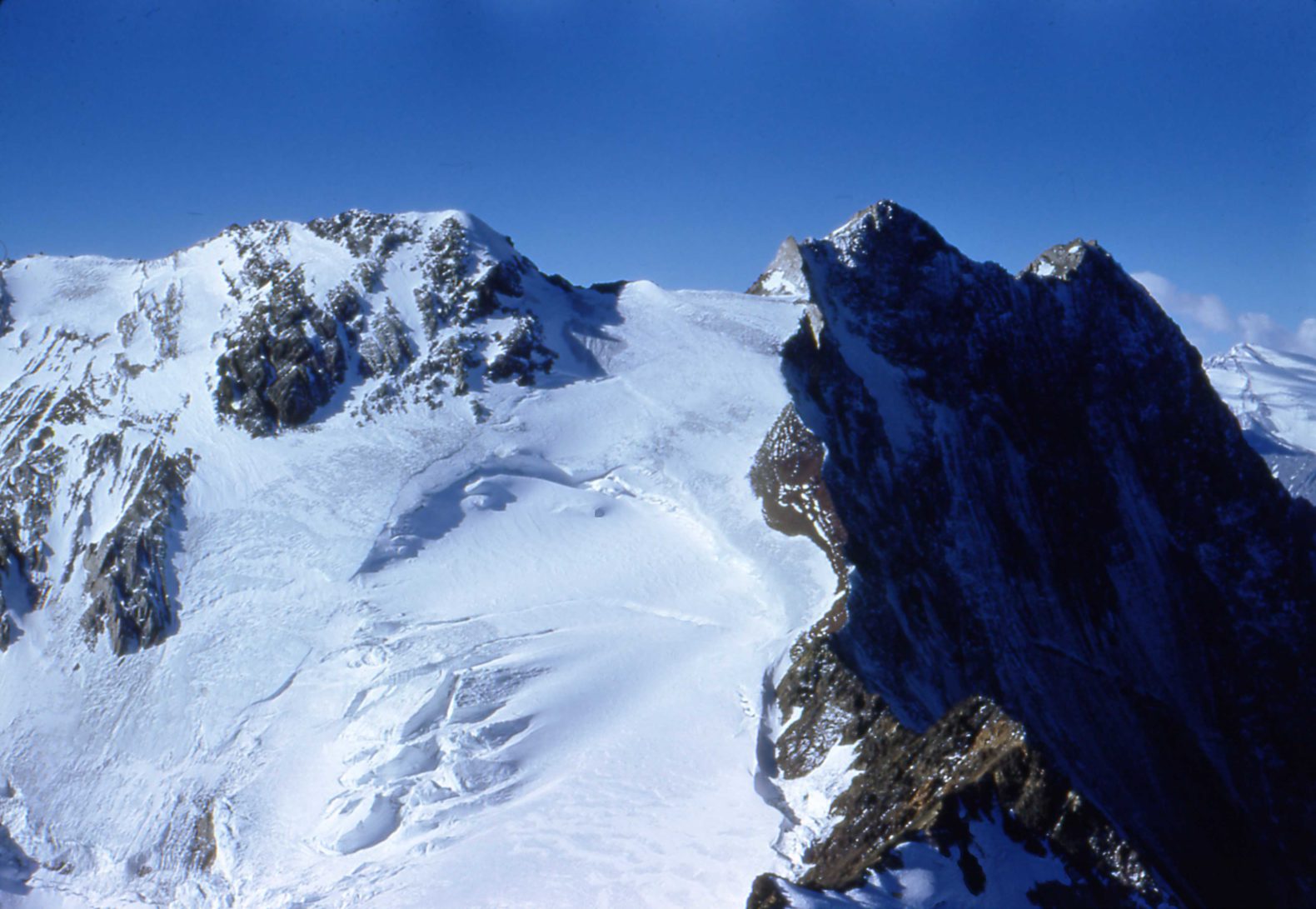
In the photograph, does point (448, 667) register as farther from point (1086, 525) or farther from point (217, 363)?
point (1086, 525)

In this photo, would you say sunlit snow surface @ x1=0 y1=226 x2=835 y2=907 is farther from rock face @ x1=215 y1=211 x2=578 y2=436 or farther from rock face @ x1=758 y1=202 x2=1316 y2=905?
rock face @ x1=758 y1=202 x2=1316 y2=905

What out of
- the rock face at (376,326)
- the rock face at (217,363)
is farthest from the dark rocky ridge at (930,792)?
the rock face at (376,326)

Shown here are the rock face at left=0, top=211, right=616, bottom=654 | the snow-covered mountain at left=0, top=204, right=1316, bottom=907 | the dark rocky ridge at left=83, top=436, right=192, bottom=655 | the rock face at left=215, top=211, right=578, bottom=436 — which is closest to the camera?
the snow-covered mountain at left=0, top=204, right=1316, bottom=907

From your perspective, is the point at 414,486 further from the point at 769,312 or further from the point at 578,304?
the point at 769,312

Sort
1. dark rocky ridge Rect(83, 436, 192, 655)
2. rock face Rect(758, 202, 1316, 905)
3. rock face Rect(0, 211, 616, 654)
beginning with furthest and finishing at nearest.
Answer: rock face Rect(0, 211, 616, 654) < dark rocky ridge Rect(83, 436, 192, 655) < rock face Rect(758, 202, 1316, 905)

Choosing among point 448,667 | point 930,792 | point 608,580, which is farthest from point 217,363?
point 930,792

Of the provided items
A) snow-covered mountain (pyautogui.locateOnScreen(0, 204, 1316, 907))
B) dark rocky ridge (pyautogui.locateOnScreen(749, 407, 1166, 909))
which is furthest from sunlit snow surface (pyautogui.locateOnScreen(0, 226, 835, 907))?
dark rocky ridge (pyautogui.locateOnScreen(749, 407, 1166, 909))
